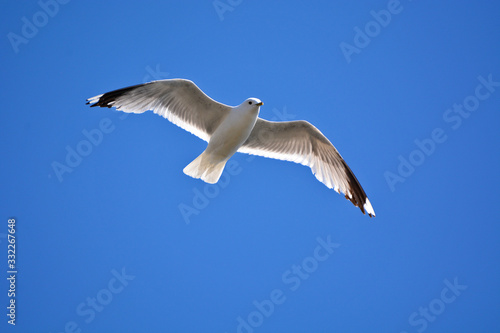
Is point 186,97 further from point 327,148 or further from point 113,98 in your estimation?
point 327,148

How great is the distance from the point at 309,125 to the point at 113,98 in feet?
9.26

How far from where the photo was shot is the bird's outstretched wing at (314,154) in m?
9.51

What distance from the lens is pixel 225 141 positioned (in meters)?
8.76

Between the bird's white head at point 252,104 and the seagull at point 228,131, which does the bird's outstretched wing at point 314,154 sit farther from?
the bird's white head at point 252,104

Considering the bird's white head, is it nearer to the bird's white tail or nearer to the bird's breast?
the bird's breast

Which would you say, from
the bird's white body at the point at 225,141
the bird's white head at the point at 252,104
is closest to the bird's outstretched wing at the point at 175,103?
the bird's white body at the point at 225,141

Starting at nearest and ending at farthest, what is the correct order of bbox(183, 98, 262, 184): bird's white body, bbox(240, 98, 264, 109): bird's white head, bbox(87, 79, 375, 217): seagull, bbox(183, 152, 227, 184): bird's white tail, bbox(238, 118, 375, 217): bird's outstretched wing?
bbox(240, 98, 264, 109): bird's white head < bbox(183, 98, 262, 184): bird's white body < bbox(87, 79, 375, 217): seagull < bbox(183, 152, 227, 184): bird's white tail < bbox(238, 118, 375, 217): bird's outstretched wing

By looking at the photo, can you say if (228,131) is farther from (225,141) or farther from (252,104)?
(252,104)

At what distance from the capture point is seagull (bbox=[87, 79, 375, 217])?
866 cm

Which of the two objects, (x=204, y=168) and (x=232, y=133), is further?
(x=204, y=168)

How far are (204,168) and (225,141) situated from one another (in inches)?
20.7

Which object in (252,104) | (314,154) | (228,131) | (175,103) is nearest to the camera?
(252,104)

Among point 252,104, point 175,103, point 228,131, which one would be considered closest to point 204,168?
point 228,131

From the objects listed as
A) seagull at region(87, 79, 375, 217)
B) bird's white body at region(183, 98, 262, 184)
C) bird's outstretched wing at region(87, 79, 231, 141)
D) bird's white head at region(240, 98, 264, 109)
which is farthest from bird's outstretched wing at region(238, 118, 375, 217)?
bird's white head at region(240, 98, 264, 109)
